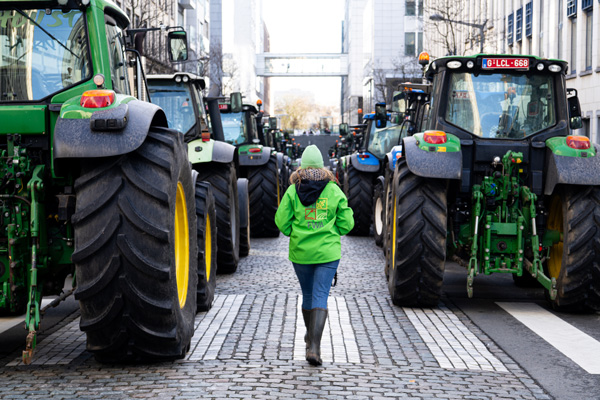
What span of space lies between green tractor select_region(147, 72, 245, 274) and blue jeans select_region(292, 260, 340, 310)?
479cm

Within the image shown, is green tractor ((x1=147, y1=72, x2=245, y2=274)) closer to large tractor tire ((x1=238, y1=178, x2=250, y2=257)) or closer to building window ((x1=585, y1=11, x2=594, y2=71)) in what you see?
large tractor tire ((x1=238, y1=178, x2=250, y2=257))

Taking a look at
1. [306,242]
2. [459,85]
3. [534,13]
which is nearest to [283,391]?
[306,242]

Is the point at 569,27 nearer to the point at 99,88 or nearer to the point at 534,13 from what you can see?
the point at 534,13

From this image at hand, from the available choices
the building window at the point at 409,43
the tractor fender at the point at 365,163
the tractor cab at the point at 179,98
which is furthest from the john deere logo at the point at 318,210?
the building window at the point at 409,43

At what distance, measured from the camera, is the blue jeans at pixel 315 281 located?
22.6 feet

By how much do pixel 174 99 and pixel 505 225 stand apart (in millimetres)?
5049

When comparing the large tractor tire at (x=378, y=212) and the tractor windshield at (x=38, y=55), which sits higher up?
the tractor windshield at (x=38, y=55)

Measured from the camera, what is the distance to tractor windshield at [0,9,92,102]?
649cm

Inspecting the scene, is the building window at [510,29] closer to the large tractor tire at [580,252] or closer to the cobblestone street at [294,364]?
the large tractor tire at [580,252]

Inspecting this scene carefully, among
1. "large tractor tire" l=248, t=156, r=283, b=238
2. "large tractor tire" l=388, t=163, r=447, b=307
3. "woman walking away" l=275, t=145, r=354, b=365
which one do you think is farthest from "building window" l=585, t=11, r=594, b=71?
"woman walking away" l=275, t=145, r=354, b=365

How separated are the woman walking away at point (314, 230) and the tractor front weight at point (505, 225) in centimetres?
262

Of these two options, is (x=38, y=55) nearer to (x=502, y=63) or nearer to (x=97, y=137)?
(x=97, y=137)

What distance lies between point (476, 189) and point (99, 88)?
14.6 feet

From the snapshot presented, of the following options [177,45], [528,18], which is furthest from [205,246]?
[528,18]
